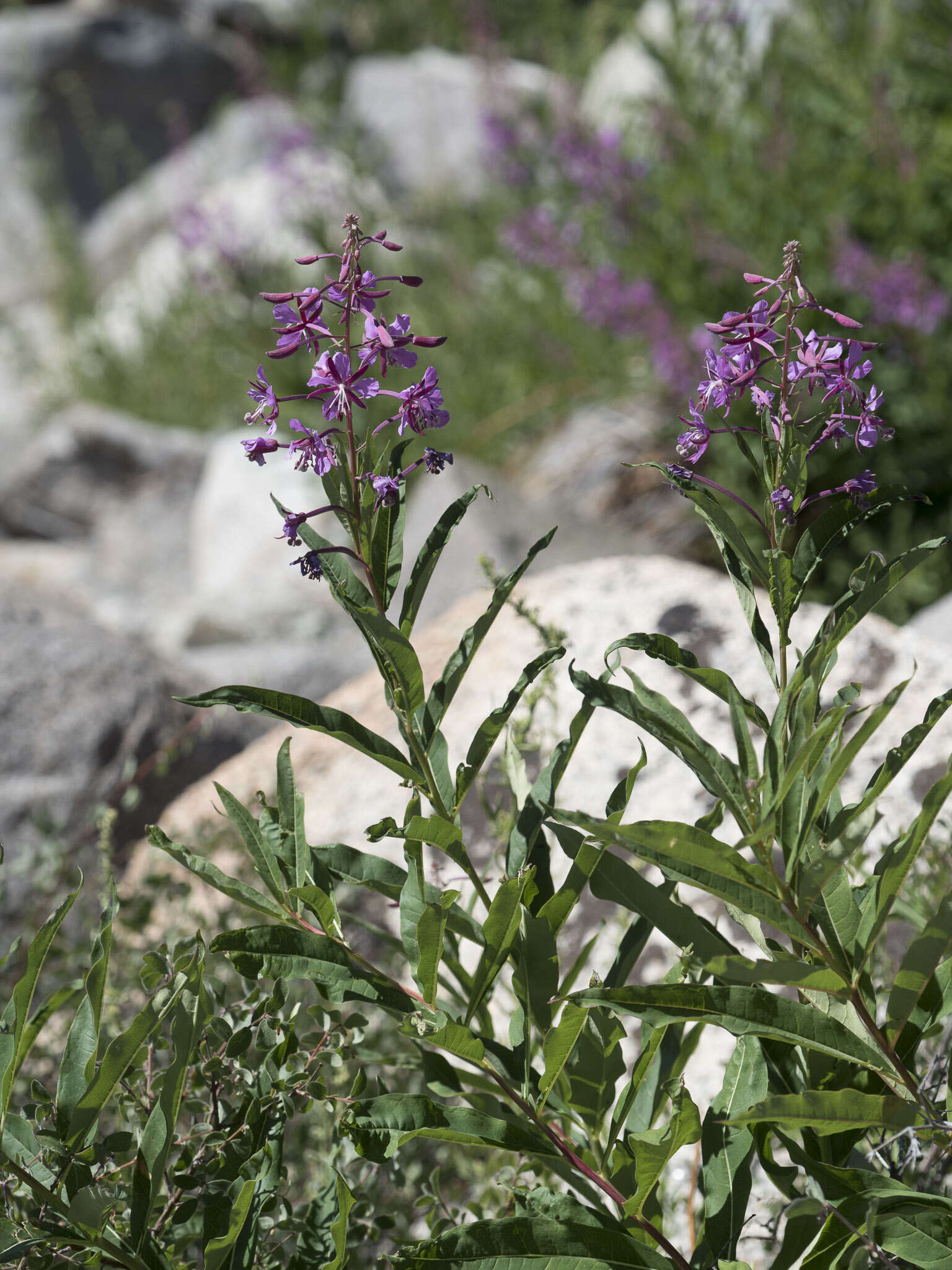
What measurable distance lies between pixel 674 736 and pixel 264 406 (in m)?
0.45

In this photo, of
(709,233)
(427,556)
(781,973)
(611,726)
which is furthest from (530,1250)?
(709,233)

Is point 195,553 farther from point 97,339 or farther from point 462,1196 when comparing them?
point 462,1196

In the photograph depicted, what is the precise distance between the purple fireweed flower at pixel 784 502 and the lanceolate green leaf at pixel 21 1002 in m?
0.68

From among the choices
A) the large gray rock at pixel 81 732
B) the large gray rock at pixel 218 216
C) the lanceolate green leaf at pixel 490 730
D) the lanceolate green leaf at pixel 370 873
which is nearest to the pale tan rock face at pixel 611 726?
the large gray rock at pixel 81 732

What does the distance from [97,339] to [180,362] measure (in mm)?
835

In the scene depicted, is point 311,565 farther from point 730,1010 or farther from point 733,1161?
point 733,1161

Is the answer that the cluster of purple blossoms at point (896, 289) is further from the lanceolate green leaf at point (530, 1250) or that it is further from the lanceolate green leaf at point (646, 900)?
the lanceolate green leaf at point (530, 1250)

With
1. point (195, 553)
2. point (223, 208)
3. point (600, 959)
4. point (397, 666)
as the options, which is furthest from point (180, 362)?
point (397, 666)

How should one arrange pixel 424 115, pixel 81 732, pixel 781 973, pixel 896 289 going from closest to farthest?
pixel 781 973 < pixel 81 732 < pixel 896 289 < pixel 424 115

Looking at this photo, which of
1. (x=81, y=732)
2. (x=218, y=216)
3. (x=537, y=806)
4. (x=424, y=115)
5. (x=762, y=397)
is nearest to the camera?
(x=762, y=397)

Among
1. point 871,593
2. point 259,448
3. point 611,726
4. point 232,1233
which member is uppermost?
point 611,726

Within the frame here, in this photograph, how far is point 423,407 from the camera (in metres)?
0.88

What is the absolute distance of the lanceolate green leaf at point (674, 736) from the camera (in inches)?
32.6

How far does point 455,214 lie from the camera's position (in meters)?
7.78
